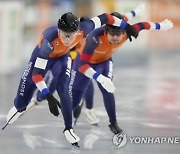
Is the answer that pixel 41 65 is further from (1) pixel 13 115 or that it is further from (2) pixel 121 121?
(2) pixel 121 121

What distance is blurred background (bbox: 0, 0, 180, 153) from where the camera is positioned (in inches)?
328

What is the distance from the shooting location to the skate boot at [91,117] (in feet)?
22.9

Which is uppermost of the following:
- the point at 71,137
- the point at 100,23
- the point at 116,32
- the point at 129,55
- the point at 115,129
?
the point at 100,23

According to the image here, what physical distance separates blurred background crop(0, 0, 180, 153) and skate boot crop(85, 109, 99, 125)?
0.41 meters

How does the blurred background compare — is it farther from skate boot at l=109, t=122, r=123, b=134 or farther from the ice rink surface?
skate boot at l=109, t=122, r=123, b=134

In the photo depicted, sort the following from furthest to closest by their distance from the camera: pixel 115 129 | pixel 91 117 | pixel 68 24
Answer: pixel 91 117 → pixel 115 129 → pixel 68 24

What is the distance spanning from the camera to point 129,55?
1369cm

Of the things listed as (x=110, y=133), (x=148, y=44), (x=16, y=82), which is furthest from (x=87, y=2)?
(x=110, y=133)

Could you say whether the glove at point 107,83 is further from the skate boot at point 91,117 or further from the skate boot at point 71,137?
the skate boot at point 91,117

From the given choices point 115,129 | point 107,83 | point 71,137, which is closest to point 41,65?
point 107,83

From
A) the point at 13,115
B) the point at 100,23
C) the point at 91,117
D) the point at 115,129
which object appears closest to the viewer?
the point at 100,23

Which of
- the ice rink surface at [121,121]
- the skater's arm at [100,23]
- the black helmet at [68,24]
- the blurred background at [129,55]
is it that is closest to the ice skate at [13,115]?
the ice rink surface at [121,121]

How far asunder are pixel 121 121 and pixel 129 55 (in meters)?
6.67

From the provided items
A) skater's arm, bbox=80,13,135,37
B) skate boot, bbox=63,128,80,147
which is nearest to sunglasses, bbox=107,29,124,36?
skater's arm, bbox=80,13,135,37
